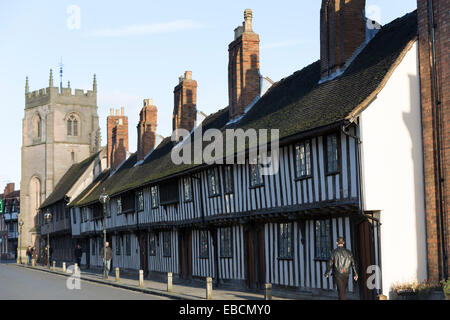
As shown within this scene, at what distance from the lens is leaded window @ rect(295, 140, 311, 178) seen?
18.2 metres

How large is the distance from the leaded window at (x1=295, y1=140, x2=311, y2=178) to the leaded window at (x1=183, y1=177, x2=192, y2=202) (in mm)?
8533

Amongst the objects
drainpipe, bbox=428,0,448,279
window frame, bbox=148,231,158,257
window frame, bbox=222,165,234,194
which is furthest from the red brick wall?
window frame, bbox=148,231,158,257

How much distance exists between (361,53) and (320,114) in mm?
2981

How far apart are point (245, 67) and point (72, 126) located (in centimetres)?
5665

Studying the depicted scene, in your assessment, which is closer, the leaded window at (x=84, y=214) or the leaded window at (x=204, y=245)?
the leaded window at (x=204, y=245)

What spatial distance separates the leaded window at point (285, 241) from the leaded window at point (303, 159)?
1.91 meters

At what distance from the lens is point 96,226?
137 feet

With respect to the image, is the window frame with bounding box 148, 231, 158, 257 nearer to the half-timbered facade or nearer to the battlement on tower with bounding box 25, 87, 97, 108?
the half-timbered facade

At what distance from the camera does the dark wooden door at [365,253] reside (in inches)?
631

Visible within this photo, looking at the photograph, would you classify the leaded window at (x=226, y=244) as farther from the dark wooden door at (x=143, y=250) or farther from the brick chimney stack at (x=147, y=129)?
the brick chimney stack at (x=147, y=129)

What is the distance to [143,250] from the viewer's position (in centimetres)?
3344

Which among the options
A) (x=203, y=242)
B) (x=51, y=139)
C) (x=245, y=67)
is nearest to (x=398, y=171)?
(x=245, y=67)

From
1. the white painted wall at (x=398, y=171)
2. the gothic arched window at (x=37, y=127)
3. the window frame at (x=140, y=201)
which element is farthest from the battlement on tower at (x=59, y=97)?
the white painted wall at (x=398, y=171)
